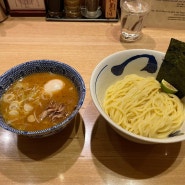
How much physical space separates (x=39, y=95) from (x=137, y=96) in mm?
386

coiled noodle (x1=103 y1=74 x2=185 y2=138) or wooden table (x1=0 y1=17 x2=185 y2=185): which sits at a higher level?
coiled noodle (x1=103 y1=74 x2=185 y2=138)

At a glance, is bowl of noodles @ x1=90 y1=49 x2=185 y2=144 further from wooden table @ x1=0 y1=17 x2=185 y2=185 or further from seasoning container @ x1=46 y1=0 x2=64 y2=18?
seasoning container @ x1=46 y1=0 x2=64 y2=18

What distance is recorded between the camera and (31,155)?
0.81 meters

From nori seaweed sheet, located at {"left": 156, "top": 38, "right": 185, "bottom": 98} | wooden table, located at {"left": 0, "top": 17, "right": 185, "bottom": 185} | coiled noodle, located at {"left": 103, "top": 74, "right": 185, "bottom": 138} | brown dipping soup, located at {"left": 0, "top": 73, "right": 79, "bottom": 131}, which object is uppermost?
nori seaweed sheet, located at {"left": 156, "top": 38, "right": 185, "bottom": 98}

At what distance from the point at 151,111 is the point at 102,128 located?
0.20 m

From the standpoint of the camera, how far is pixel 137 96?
2.94ft

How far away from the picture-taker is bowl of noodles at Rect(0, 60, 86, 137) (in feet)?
2.60

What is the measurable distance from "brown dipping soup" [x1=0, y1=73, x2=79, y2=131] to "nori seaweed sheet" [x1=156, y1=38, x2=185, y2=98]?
0.37 m

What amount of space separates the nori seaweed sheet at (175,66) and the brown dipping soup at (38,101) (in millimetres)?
371

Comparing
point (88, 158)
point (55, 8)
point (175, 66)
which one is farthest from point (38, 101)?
point (55, 8)

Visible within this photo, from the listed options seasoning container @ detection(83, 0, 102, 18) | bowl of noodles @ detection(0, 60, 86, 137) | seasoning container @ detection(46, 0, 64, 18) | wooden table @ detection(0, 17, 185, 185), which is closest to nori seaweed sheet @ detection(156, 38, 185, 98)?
wooden table @ detection(0, 17, 185, 185)

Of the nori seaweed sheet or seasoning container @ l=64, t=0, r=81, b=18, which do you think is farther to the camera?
seasoning container @ l=64, t=0, r=81, b=18

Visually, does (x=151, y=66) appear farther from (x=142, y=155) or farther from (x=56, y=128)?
(x=56, y=128)

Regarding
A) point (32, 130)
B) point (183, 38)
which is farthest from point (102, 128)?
point (183, 38)
